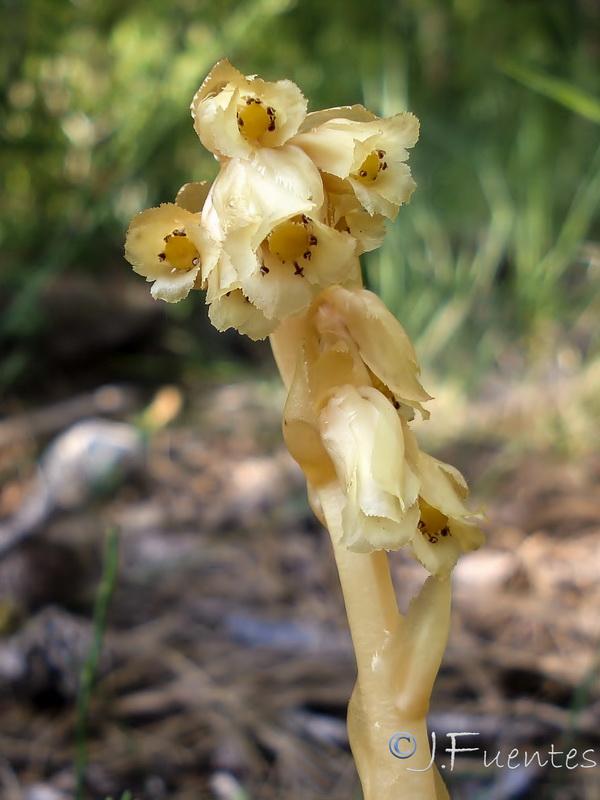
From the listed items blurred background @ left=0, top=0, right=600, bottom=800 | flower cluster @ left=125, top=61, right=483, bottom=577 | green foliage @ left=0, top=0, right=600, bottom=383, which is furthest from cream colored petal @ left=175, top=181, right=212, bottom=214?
green foliage @ left=0, top=0, right=600, bottom=383

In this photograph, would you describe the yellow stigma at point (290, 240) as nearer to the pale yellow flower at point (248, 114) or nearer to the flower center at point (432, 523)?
the pale yellow flower at point (248, 114)

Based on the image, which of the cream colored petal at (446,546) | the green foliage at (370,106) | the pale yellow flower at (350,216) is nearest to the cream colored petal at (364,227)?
the pale yellow flower at (350,216)

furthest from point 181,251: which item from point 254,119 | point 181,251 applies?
point 254,119

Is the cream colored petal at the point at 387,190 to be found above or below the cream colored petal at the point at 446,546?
above

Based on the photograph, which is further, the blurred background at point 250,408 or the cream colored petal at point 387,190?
the blurred background at point 250,408

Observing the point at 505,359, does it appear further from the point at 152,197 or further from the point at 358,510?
the point at 358,510

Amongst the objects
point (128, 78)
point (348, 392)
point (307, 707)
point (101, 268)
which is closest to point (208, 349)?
point (101, 268)

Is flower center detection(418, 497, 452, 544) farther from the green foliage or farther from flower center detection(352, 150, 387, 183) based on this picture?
the green foliage
